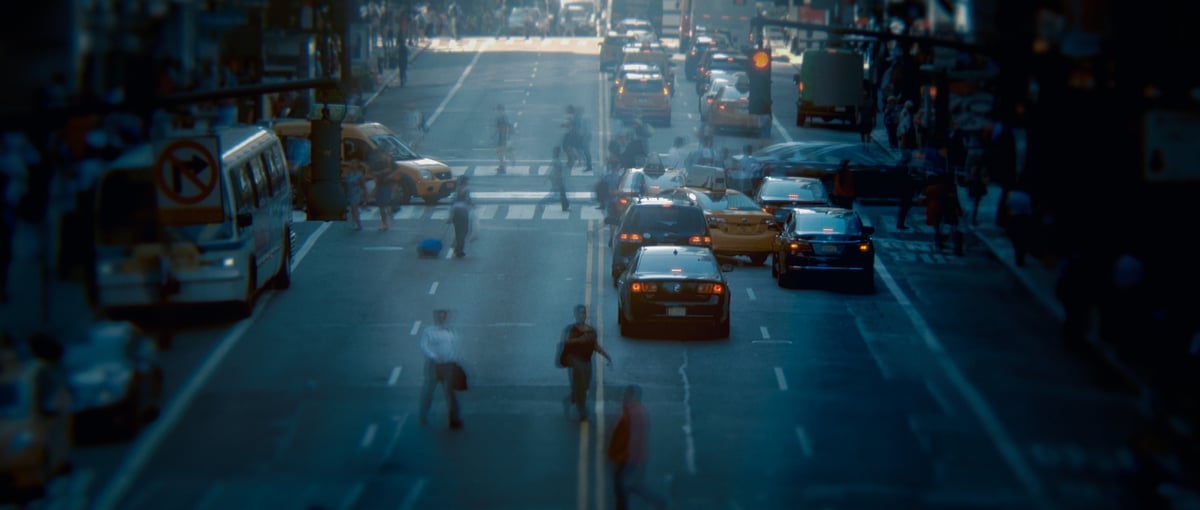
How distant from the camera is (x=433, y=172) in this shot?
42.5 metres

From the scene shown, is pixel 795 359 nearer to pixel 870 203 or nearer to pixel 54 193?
pixel 54 193

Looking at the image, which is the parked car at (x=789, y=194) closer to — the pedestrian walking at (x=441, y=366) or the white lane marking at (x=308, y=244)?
the white lane marking at (x=308, y=244)

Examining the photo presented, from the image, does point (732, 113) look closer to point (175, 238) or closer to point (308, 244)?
point (308, 244)

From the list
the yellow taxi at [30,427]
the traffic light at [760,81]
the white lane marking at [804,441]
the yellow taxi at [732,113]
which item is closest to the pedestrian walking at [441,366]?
the white lane marking at [804,441]

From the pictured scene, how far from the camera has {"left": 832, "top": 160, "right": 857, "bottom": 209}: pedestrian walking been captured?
38219 mm

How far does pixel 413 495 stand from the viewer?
17.8m

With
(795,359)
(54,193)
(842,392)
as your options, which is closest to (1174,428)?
(842,392)

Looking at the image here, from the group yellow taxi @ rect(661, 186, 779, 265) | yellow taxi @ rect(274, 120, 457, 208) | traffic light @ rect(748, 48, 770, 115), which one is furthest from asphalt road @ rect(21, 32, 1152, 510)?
yellow taxi @ rect(274, 120, 457, 208)

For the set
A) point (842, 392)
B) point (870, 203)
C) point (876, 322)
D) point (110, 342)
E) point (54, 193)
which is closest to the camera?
point (110, 342)

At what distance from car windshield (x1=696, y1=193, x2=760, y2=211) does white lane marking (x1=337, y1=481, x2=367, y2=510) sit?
57.1 feet

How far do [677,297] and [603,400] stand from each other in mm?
4143

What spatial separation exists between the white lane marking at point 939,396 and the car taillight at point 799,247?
7168 millimetres

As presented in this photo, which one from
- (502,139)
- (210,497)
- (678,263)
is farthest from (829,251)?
(502,139)

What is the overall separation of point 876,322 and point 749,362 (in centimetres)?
399
